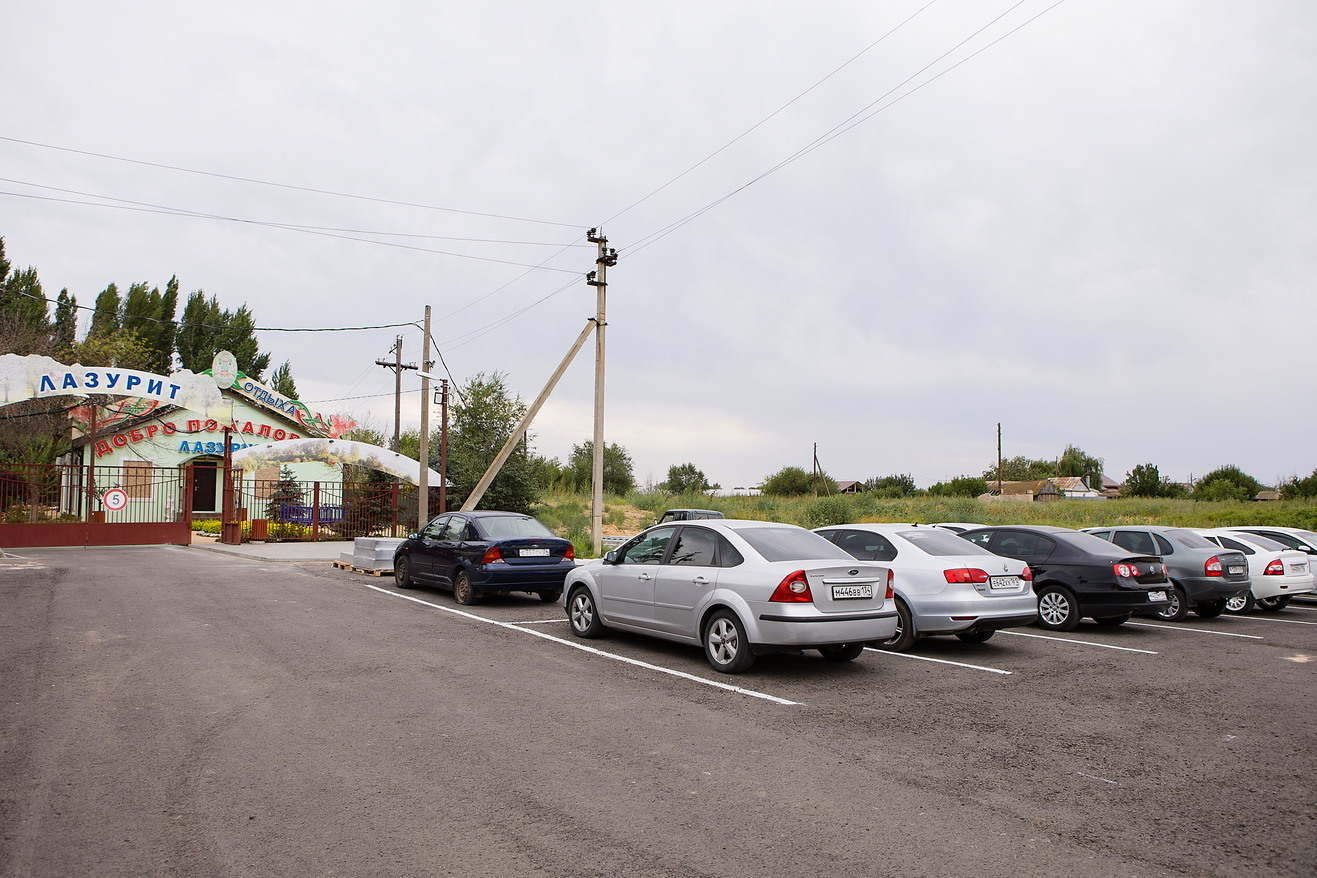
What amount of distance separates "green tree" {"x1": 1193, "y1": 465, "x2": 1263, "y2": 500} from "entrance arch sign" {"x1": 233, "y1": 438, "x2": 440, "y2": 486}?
50.9m

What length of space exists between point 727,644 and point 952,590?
2892 millimetres

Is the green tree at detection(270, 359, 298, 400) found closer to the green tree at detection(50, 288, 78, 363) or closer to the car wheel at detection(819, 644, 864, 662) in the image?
the green tree at detection(50, 288, 78, 363)

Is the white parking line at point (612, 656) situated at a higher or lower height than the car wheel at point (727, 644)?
lower

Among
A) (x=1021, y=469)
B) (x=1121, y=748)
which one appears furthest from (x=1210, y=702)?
(x=1021, y=469)

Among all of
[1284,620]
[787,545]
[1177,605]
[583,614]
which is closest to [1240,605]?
[1284,620]

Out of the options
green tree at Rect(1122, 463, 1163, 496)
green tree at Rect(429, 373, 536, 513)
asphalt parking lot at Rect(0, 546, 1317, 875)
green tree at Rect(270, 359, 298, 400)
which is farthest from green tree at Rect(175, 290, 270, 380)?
green tree at Rect(1122, 463, 1163, 496)

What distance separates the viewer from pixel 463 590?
13258 millimetres

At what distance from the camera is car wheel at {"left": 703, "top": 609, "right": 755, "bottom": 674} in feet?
25.9

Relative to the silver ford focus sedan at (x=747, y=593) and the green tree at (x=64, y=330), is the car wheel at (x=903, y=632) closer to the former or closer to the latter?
the silver ford focus sedan at (x=747, y=593)

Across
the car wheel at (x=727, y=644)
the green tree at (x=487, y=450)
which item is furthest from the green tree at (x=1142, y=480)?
the car wheel at (x=727, y=644)

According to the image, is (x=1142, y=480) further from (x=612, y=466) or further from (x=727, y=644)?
(x=727, y=644)

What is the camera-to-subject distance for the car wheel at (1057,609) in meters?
11.4

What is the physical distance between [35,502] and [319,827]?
25.8m

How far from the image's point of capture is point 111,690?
6.98m
